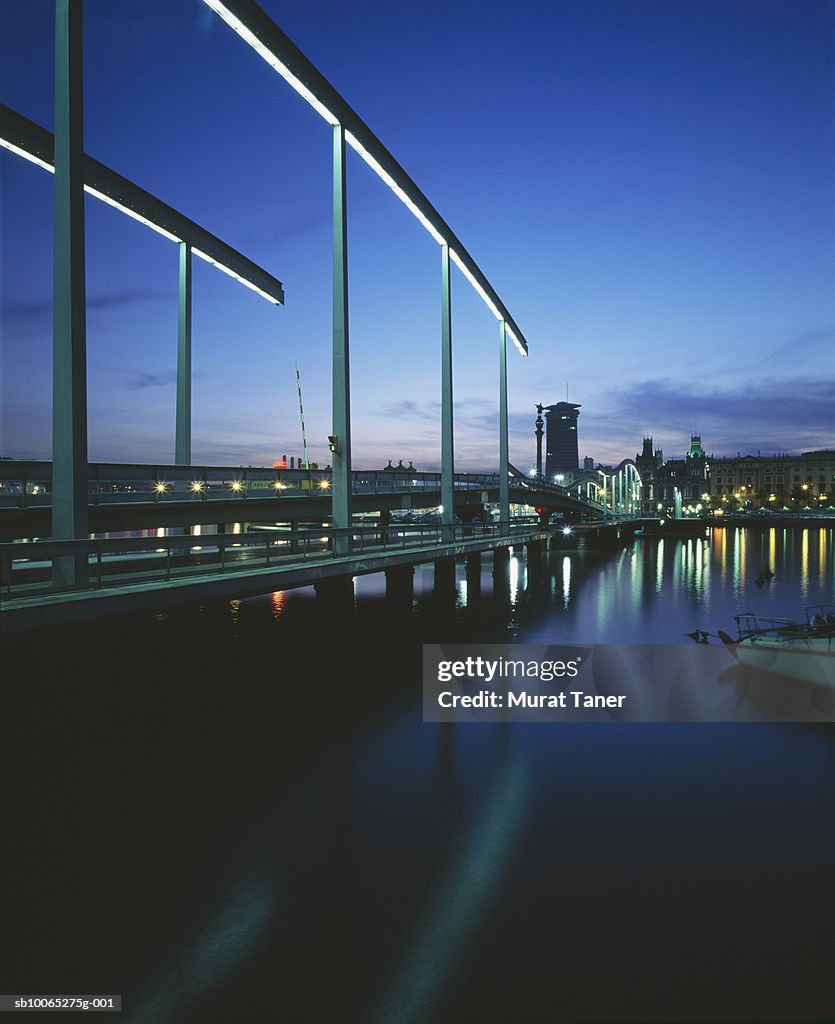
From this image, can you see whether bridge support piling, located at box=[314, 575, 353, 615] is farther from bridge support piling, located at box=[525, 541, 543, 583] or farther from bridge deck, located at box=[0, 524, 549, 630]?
bridge support piling, located at box=[525, 541, 543, 583]

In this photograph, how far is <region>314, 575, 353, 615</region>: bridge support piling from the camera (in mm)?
19406

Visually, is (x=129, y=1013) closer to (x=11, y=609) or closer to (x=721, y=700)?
(x=11, y=609)

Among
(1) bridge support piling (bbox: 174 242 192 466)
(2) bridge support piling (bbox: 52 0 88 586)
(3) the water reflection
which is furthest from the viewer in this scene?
(3) the water reflection

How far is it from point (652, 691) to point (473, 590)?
1607 centimetres

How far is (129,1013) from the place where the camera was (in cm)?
674

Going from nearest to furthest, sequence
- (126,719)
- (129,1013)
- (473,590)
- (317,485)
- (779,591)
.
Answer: (129,1013), (126,719), (317,485), (473,590), (779,591)

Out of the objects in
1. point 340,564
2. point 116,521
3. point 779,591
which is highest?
point 116,521

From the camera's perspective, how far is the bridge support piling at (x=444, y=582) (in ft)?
100.0

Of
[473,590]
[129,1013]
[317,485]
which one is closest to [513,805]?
[129,1013]

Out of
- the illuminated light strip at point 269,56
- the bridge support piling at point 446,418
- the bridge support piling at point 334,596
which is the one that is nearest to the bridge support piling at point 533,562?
the bridge support piling at point 446,418

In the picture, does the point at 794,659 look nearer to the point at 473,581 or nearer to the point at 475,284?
the point at 473,581

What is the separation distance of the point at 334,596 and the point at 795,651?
14.7m

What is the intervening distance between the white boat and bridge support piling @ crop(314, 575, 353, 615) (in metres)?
13.2

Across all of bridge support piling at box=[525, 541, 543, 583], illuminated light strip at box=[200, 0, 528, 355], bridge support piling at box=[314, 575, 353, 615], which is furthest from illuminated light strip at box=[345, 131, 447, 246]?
bridge support piling at box=[525, 541, 543, 583]
